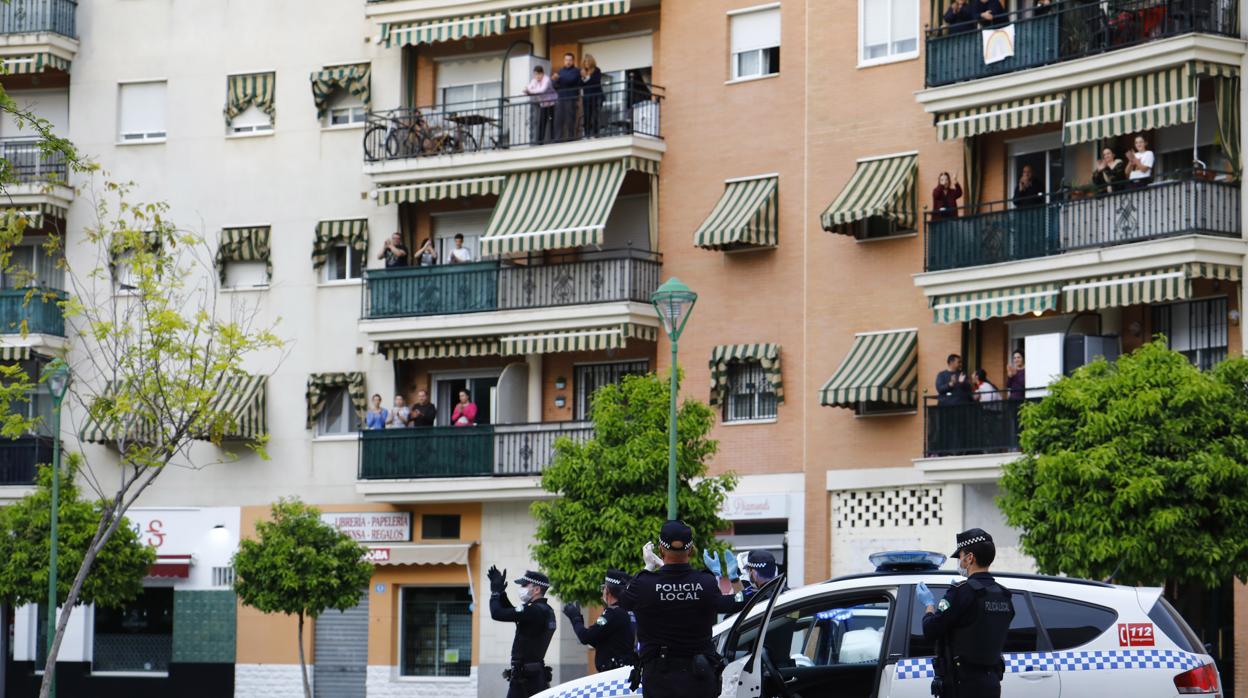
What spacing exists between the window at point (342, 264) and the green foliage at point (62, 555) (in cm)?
589

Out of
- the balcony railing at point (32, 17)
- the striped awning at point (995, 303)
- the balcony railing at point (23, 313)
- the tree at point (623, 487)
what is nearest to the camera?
the tree at point (623, 487)

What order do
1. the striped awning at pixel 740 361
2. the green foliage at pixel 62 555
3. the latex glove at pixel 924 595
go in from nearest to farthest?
the latex glove at pixel 924 595
the striped awning at pixel 740 361
the green foliage at pixel 62 555

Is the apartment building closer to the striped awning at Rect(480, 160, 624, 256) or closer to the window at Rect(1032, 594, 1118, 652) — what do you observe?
the striped awning at Rect(480, 160, 624, 256)

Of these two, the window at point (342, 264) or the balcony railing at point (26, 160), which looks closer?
the window at point (342, 264)

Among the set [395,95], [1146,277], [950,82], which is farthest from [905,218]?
[395,95]

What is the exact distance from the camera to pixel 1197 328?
3200cm

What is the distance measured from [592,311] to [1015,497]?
10476mm

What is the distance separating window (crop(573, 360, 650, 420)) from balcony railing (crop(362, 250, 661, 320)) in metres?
1.50

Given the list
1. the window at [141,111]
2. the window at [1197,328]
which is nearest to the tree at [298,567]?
the window at [141,111]

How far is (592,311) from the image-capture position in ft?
123

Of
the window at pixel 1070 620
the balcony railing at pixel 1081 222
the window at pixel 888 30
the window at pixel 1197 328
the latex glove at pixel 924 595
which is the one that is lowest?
the window at pixel 1070 620

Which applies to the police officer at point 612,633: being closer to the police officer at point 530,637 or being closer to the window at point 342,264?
the police officer at point 530,637

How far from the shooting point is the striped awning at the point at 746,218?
36000 millimetres

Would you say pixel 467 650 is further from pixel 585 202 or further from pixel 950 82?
pixel 950 82
